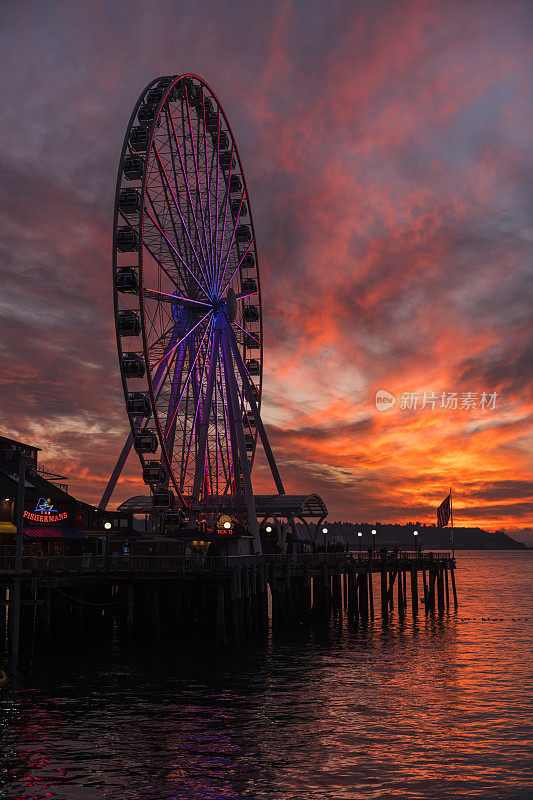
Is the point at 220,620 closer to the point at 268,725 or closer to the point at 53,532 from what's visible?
the point at 268,725

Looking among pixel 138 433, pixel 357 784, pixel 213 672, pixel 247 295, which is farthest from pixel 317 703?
pixel 247 295

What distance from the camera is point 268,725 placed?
1202 inches

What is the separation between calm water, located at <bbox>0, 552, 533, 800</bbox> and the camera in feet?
78.6

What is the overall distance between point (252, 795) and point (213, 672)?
17887mm

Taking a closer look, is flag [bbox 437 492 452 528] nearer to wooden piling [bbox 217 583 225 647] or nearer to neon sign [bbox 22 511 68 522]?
neon sign [bbox 22 511 68 522]

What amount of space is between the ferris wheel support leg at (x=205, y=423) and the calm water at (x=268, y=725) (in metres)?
14.3

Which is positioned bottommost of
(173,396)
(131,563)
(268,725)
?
(268,725)

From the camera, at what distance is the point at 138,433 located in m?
52.6

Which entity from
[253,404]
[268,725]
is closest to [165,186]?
[253,404]

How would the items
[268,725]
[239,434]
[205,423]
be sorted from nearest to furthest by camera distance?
[268,725], [205,423], [239,434]

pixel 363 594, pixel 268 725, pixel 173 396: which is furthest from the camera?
pixel 363 594

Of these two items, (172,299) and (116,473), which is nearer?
(172,299)

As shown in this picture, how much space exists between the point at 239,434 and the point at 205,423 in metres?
2.57

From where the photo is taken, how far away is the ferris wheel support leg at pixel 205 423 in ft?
197
